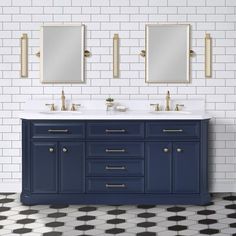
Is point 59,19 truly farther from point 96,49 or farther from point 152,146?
point 152,146

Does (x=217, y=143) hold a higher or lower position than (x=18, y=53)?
lower

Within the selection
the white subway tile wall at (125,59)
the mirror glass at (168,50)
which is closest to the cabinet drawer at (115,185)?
the white subway tile wall at (125,59)

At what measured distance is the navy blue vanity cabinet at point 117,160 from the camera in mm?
6406

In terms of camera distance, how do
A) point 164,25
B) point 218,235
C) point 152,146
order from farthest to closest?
1. point 164,25
2. point 152,146
3. point 218,235

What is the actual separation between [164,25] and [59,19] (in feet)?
3.36

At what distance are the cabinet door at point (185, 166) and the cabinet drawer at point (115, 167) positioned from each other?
313 millimetres

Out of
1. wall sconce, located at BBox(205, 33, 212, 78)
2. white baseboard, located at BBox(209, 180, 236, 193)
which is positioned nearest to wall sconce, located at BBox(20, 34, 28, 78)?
wall sconce, located at BBox(205, 33, 212, 78)

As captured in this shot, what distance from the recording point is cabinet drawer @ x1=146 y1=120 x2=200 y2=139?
6.39 meters

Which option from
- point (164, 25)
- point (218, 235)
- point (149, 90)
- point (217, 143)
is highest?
point (164, 25)

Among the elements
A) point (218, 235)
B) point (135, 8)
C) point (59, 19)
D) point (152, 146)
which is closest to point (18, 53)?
point (59, 19)

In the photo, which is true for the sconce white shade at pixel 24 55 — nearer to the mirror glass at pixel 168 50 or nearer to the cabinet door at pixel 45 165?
the cabinet door at pixel 45 165

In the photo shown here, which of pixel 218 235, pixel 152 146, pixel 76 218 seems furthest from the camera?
pixel 152 146

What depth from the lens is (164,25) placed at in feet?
22.7

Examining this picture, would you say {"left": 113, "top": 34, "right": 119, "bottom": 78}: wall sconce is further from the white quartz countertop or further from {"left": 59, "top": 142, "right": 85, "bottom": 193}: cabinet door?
{"left": 59, "top": 142, "right": 85, "bottom": 193}: cabinet door
